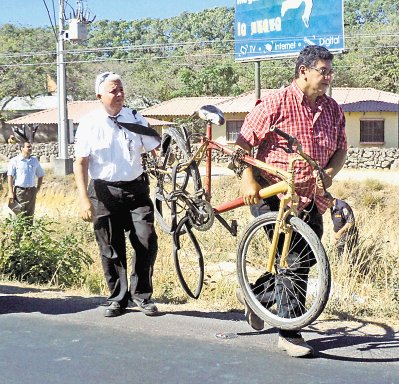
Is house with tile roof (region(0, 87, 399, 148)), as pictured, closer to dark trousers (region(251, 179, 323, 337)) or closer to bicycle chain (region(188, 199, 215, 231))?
Result: bicycle chain (region(188, 199, 215, 231))

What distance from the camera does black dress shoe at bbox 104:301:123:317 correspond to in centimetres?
563

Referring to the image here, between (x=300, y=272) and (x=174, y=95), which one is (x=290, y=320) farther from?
(x=174, y=95)

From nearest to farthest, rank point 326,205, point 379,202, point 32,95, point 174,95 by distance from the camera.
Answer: point 326,205 < point 379,202 < point 174,95 < point 32,95

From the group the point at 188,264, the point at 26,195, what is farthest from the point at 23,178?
the point at 188,264

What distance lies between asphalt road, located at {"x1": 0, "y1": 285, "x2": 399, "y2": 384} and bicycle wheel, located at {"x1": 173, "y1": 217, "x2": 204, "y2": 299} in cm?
20

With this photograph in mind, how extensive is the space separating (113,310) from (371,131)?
40606 mm

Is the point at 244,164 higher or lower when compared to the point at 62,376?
higher

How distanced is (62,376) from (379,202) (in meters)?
21.1

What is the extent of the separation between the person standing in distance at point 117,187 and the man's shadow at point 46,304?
0.24 meters

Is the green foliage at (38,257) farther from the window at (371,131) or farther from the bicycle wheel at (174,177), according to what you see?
the window at (371,131)

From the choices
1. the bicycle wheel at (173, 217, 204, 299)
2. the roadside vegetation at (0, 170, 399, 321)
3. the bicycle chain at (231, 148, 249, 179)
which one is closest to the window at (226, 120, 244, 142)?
the roadside vegetation at (0, 170, 399, 321)

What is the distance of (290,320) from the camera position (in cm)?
478

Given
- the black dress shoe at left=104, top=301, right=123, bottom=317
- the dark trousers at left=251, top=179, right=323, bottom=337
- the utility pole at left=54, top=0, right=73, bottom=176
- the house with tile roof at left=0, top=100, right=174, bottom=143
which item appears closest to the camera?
the dark trousers at left=251, top=179, right=323, bottom=337

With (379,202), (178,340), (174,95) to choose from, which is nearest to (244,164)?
(178,340)
